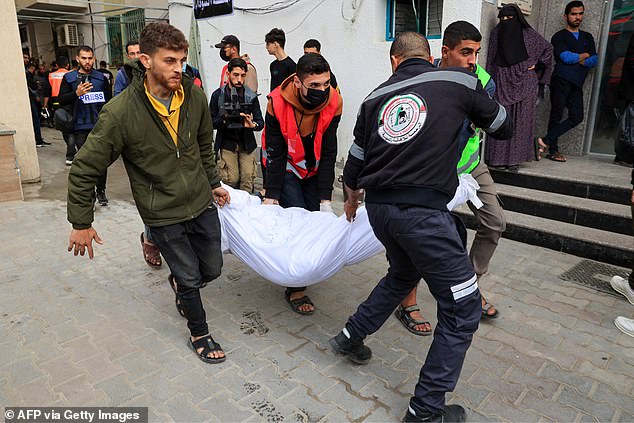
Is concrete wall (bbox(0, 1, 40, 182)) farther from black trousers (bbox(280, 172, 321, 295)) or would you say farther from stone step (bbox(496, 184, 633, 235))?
stone step (bbox(496, 184, 633, 235))

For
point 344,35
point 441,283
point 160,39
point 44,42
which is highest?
point 44,42

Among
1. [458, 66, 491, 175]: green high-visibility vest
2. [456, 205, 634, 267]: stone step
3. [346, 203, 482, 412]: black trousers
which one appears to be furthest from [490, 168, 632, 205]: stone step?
[346, 203, 482, 412]: black trousers

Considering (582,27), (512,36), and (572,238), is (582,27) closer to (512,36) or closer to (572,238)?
(512,36)

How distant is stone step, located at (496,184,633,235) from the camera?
4.62 m

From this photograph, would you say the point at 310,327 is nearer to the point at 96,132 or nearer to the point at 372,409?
the point at 372,409

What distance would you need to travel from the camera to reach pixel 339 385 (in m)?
2.76

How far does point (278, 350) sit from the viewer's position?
122 inches

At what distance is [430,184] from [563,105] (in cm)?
459

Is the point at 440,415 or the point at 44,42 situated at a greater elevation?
the point at 44,42

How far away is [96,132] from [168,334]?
4.70 feet

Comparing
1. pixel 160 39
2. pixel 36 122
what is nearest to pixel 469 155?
pixel 160 39

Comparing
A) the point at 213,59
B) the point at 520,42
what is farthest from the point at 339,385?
the point at 213,59

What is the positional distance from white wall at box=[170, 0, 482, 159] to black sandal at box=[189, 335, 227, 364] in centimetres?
452

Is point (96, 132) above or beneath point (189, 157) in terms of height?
above
